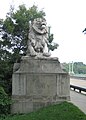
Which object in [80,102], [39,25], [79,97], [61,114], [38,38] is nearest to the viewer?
[61,114]

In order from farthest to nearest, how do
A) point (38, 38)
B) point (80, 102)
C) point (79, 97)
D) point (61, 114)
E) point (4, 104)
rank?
point (79, 97) < point (80, 102) < point (38, 38) < point (4, 104) < point (61, 114)

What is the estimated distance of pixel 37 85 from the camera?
12.9m

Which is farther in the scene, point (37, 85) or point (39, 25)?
point (39, 25)

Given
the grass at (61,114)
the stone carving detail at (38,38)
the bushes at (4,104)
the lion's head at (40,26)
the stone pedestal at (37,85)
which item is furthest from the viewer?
the lion's head at (40,26)

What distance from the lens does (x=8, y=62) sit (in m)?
19.7

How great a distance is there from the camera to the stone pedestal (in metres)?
12.8

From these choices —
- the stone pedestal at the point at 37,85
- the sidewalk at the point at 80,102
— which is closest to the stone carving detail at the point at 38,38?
the stone pedestal at the point at 37,85

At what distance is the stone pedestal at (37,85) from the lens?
42.1ft

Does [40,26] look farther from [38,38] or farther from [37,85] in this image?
[37,85]

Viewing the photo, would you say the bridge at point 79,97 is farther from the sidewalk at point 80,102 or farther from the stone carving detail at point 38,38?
the stone carving detail at point 38,38

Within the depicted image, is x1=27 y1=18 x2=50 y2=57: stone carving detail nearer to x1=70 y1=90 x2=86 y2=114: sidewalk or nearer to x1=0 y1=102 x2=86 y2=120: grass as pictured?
x1=70 y1=90 x2=86 y2=114: sidewalk

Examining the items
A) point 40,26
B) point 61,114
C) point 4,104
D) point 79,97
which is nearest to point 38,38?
point 40,26

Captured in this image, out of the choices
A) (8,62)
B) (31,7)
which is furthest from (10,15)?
(8,62)

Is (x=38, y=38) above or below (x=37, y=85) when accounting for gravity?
above
